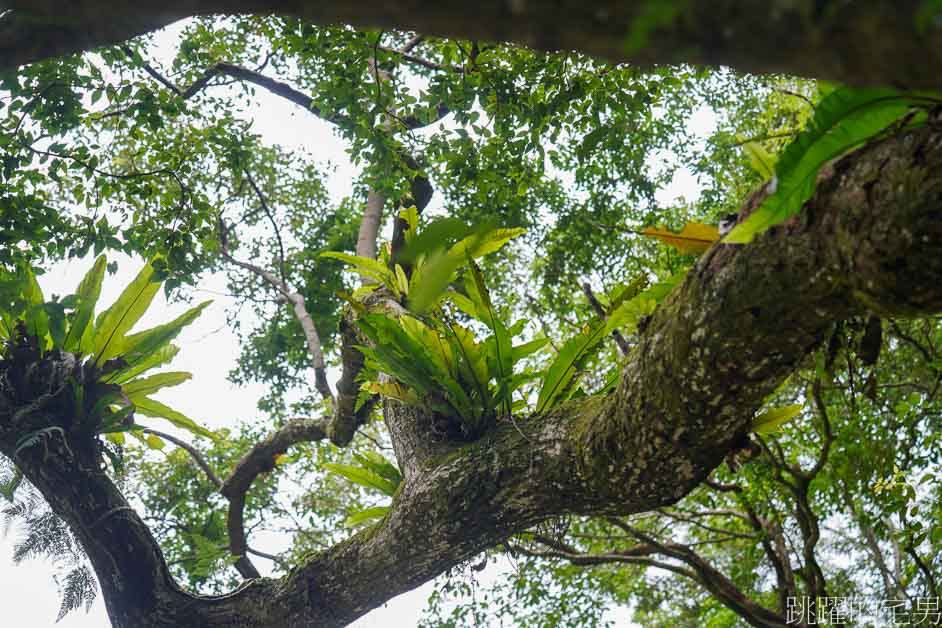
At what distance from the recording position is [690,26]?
43 cm

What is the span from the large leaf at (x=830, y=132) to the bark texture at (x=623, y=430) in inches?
2.8

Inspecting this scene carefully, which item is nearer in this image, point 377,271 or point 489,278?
point 377,271

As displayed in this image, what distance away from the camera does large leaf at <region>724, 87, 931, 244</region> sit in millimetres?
876

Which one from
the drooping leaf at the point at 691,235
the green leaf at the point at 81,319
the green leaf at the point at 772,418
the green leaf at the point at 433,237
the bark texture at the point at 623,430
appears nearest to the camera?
the green leaf at the point at 433,237

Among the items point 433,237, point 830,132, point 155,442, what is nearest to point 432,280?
point 433,237

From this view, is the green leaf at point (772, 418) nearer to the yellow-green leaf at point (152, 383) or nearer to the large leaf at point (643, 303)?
the large leaf at point (643, 303)

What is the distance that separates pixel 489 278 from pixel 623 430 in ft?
12.0

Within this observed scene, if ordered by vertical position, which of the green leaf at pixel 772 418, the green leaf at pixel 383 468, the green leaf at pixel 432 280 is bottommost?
the green leaf at pixel 432 280

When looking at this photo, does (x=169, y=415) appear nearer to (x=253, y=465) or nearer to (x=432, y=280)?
(x=253, y=465)

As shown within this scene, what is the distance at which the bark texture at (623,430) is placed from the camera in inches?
39.9

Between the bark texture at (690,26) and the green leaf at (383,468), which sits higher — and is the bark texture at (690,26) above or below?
below

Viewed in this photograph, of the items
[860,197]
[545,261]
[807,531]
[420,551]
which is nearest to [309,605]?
[420,551]

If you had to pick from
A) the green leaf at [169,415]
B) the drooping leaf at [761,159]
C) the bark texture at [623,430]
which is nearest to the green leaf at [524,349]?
the bark texture at [623,430]

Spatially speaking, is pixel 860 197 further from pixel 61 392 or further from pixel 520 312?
pixel 520 312
